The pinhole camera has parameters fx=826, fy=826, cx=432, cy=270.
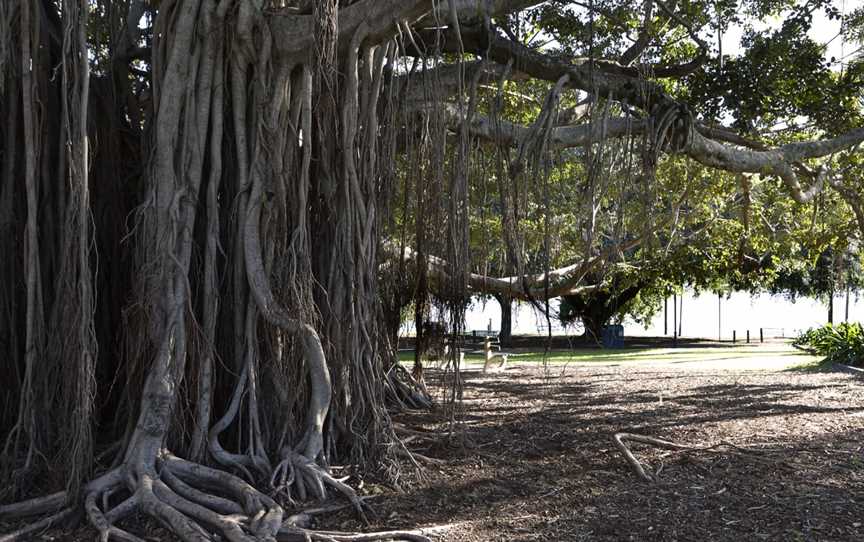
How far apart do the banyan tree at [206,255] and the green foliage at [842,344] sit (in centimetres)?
911

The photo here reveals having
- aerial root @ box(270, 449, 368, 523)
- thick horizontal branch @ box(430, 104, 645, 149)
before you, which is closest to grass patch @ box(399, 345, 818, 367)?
thick horizontal branch @ box(430, 104, 645, 149)

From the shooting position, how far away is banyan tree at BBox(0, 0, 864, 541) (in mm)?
3805

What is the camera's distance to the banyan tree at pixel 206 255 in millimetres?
3805

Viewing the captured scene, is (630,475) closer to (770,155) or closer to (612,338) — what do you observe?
(770,155)

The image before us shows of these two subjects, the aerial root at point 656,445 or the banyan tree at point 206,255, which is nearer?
the banyan tree at point 206,255

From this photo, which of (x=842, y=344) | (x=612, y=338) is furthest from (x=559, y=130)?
(x=612, y=338)

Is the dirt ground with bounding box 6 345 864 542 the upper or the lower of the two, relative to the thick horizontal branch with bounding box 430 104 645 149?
lower

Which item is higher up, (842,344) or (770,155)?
(770,155)

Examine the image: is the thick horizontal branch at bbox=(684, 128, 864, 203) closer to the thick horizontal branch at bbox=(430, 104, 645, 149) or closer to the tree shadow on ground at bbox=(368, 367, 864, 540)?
the thick horizontal branch at bbox=(430, 104, 645, 149)

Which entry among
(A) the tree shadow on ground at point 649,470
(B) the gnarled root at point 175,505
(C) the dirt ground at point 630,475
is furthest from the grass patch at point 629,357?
(B) the gnarled root at point 175,505

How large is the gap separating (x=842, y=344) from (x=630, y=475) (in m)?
9.71

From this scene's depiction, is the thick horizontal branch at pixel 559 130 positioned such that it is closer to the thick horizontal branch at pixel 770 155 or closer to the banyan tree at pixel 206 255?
the thick horizontal branch at pixel 770 155

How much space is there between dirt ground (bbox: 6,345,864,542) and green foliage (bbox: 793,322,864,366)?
4930 mm

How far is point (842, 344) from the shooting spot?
12.6 m
